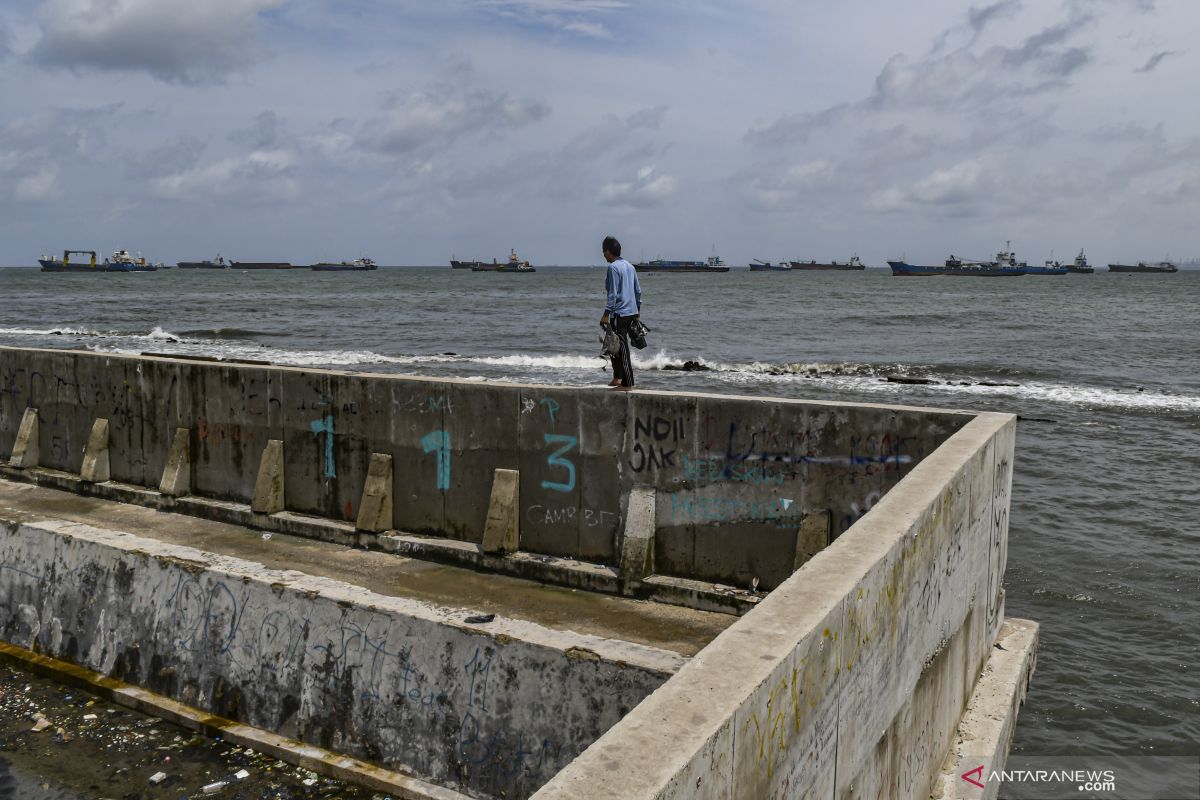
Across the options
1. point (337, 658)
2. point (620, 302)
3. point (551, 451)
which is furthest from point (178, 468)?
point (620, 302)

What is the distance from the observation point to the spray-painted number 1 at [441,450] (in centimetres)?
882

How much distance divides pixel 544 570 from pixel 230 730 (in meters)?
2.75

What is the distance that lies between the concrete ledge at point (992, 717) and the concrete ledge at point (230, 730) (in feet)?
9.50

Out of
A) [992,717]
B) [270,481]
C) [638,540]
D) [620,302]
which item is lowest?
[992,717]

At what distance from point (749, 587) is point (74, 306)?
67.9 metres

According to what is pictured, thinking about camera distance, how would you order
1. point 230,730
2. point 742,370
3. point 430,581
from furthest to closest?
point 742,370 → point 430,581 → point 230,730

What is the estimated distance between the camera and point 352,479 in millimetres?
9273

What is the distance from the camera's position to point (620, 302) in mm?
9188

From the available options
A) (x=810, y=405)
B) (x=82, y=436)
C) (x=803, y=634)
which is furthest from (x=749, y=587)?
(x=82, y=436)

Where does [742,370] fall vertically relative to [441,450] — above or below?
below

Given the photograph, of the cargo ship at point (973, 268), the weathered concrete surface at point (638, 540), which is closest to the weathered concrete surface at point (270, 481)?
the weathered concrete surface at point (638, 540)

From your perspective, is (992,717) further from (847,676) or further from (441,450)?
(441,450)

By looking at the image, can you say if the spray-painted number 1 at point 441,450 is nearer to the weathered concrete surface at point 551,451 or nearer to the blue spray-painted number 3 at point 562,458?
the weathered concrete surface at point 551,451

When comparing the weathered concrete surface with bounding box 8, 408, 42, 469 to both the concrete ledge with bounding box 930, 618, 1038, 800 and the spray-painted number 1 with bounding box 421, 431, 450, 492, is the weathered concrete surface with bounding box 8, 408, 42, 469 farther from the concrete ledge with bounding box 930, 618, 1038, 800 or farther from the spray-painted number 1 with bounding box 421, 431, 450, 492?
the concrete ledge with bounding box 930, 618, 1038, 800
